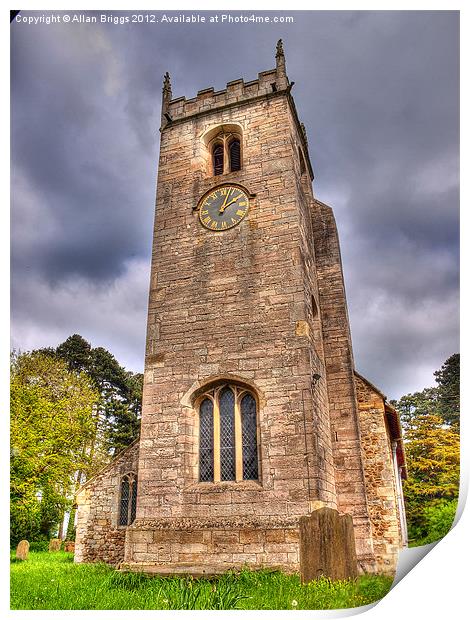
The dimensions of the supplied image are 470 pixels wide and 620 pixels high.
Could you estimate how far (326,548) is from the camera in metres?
5.62

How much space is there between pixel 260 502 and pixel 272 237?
16.3ft

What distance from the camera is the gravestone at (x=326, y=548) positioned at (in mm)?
5539

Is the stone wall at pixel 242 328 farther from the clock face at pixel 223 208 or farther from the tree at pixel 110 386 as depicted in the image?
the tree at pixel 110 386

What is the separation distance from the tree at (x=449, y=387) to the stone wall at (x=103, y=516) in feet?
23.0

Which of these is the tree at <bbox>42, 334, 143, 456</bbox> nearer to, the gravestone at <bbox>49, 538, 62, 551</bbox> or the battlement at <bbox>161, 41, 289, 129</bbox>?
the gravestone at <bbox>49, 538, 62, 551</bbox>

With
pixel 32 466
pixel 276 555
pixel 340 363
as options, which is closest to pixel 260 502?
pixel 276 555

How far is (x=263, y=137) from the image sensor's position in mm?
11164

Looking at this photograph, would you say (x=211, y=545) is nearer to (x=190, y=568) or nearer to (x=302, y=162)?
(x=190, y=568)

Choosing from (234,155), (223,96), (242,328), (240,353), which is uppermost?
(223,96)

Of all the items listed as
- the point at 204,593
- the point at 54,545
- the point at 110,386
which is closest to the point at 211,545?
the point at 204,593

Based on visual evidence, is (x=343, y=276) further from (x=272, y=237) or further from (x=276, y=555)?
(x=276, y=555)

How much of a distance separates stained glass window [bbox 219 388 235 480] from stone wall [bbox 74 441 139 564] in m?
3.64

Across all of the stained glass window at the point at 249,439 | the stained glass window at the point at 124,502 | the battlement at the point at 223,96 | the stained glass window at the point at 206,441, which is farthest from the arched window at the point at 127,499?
the battlement at the point at 223,96

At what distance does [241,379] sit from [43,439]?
10.2 metres
